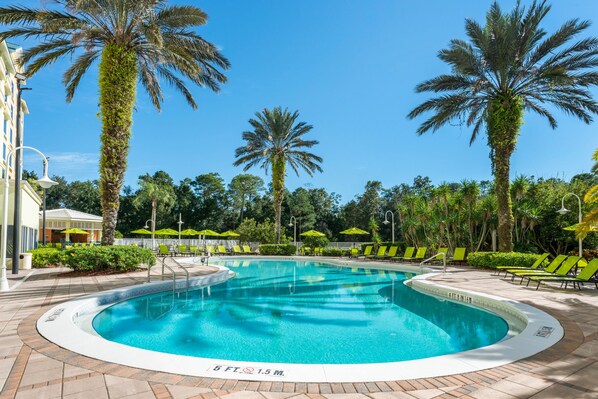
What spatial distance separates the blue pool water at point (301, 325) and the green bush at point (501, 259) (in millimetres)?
5946

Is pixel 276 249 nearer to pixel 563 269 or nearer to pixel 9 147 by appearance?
pixel 9 147

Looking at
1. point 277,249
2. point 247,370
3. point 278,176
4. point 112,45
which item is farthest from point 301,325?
point 278,176

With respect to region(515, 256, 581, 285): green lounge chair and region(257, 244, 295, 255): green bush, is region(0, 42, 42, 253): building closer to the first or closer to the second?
region(257, 244, 295, 255): green bush

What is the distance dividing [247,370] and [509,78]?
54.4 feet

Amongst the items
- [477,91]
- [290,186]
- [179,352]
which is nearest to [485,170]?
[477,91]

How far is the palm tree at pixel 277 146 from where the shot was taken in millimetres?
29227

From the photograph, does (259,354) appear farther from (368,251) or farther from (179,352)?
(368,251)

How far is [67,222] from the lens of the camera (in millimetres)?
36969

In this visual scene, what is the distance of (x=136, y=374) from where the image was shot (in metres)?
3.91

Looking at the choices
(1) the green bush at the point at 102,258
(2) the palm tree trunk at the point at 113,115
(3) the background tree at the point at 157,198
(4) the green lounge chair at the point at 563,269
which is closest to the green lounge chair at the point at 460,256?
(4) the green lounge chair at the point at 563,269

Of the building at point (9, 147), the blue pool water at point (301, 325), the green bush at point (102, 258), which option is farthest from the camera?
the building at point (9, 147)

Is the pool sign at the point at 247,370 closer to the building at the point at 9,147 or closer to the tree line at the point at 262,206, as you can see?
the building at the point at 9,147

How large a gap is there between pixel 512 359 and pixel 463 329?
319 centimetres

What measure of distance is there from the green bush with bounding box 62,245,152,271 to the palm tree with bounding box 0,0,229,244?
990 millimetres
